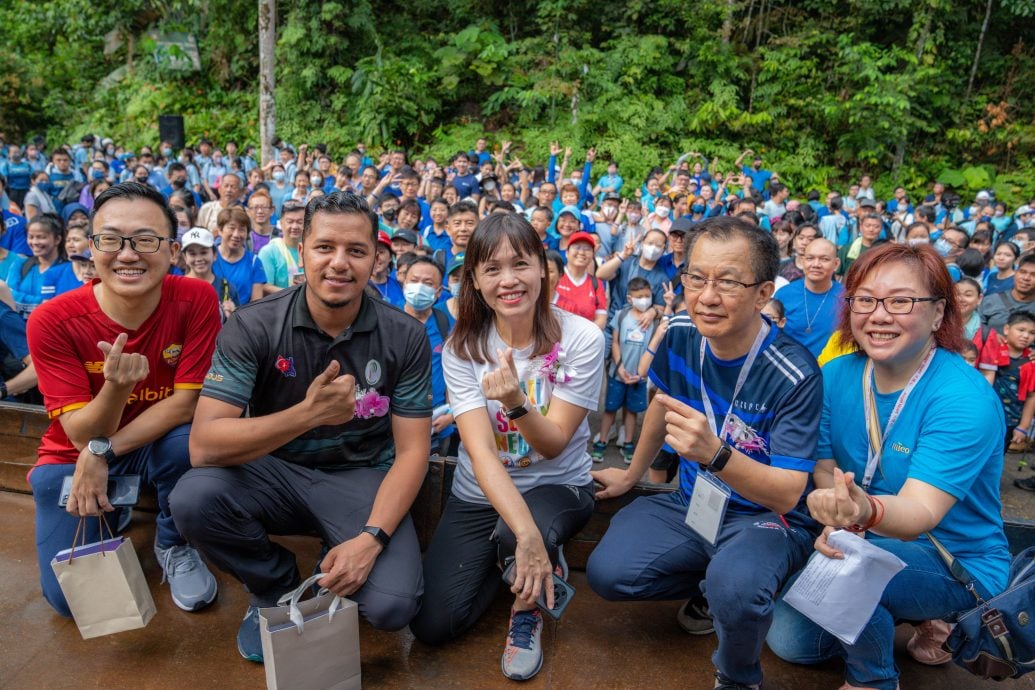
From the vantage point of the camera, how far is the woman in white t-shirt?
8.68 feet

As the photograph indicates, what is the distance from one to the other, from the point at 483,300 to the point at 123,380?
1.49 metres

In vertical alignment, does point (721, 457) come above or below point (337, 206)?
below

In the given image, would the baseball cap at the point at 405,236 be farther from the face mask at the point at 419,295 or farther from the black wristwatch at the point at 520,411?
the black wristwatch at the point at 520,411

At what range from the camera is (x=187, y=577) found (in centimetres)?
291

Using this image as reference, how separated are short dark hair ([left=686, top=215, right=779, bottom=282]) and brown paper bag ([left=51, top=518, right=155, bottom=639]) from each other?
Answer: 2557 millimetres

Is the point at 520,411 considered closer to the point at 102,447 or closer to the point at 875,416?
the point at 875,416

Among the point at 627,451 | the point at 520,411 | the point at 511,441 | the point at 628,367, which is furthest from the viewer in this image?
the point at 627,451

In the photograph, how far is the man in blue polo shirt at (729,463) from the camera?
2.31 metres

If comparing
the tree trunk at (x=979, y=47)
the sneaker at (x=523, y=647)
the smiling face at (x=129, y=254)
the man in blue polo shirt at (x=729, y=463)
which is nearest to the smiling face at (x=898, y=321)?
the man in blue polo shirt at (x=729, y=463)

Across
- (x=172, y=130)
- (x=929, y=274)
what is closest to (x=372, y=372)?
(x=929, y=274)

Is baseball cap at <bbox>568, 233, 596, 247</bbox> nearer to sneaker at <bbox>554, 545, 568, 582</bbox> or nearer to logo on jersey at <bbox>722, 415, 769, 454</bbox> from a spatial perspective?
logo on jersey at <bbox>722, 415, 769, 454</bbox>

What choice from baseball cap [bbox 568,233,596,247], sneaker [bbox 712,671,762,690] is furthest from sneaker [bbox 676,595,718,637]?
baseball cap [bbox 568,233,596,247]

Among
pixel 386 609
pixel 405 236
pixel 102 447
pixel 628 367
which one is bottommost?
pixel 386 609

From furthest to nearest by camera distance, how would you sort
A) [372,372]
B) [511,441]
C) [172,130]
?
[172,130] < [511,441] < [372,372]
